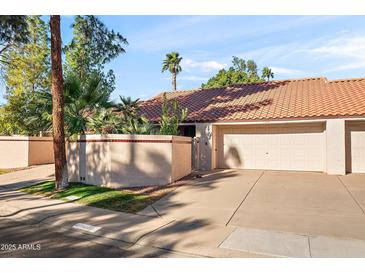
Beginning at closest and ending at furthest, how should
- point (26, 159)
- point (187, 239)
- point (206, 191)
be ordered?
1. point (187, 239)
2. point (206, 191)
3. point (26, 159)

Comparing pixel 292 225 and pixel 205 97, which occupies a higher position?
pixel 205 97

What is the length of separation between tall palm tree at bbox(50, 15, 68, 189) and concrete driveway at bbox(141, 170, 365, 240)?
4.44 meters

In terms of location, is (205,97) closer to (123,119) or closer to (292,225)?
(123,119)

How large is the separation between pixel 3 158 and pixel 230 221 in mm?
18085

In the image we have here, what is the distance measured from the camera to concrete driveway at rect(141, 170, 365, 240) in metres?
6.61

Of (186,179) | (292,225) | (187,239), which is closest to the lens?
(187,239)

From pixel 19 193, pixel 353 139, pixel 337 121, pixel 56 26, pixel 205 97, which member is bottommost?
pixel 19 193

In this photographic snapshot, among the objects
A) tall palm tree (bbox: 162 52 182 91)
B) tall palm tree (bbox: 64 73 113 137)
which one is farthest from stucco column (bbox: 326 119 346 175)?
tall palm tree (bbox: 162 52 182 91)

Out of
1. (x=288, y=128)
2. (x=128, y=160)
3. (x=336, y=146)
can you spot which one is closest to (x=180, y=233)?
(x=128, y=160)

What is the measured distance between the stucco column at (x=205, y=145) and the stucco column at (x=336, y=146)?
571 centimetres

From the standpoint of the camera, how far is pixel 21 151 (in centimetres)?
1900

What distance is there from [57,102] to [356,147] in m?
13.6

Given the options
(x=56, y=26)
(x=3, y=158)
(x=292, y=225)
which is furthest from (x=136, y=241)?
(x=3, y=158)

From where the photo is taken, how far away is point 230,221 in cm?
694
